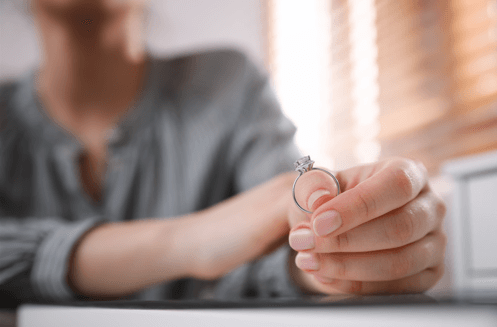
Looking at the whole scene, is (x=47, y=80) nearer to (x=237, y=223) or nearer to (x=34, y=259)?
(x=34, y=259)

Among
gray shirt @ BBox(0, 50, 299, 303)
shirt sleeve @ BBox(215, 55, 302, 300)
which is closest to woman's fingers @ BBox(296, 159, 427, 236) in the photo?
shirt sleeve @ BBox(215, 55, 302, 300)

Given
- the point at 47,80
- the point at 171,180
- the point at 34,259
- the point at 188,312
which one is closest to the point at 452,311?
the point at 188,312

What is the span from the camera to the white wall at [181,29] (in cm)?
70

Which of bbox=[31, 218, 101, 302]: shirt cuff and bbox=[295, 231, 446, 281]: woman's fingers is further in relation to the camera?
bbox=[31, 218, 101, 302]: shirt cuff

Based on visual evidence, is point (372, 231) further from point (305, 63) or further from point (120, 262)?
point (305, 63)

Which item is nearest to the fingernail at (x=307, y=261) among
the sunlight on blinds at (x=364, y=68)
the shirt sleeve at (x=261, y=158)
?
the shirt sleeve at (x=261, y=158)

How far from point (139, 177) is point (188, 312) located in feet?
1.49

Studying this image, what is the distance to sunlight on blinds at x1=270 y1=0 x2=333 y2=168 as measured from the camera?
86 cm

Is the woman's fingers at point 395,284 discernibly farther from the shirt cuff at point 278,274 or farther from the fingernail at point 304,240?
the shirt cuff at point 278,274

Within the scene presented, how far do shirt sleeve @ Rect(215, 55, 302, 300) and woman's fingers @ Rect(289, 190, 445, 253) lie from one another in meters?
0.16

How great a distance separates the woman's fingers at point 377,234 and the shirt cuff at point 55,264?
0.80 ft

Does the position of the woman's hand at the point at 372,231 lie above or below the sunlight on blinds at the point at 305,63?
below

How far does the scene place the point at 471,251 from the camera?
0.58 m

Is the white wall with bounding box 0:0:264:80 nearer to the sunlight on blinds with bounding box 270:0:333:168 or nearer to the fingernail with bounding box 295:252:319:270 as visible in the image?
the sunlight on blinds with bounding box 270:0:333:168
